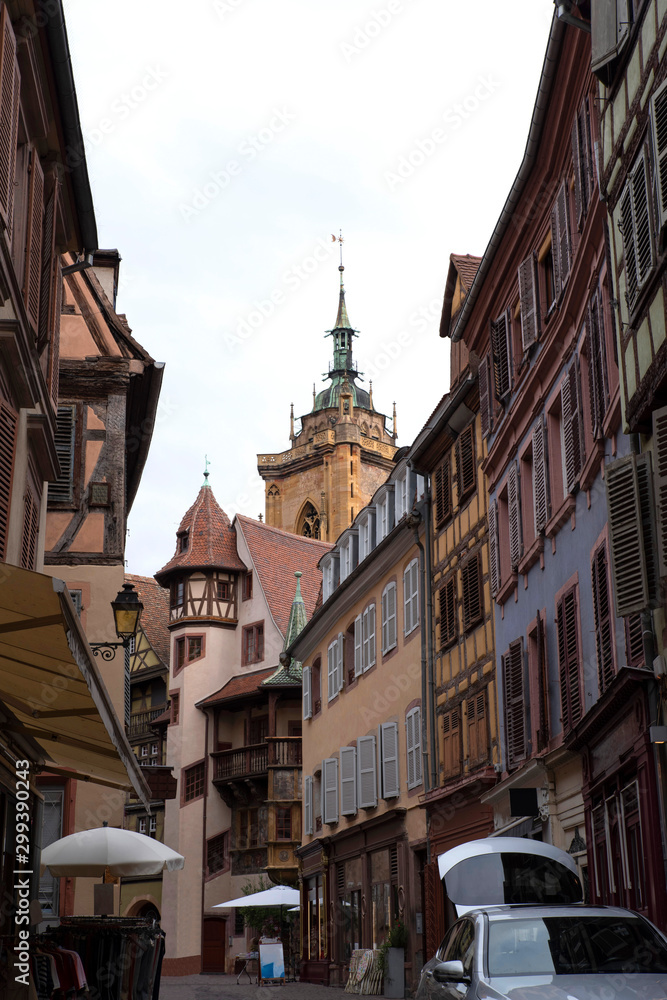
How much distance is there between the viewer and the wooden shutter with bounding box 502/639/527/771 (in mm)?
18234

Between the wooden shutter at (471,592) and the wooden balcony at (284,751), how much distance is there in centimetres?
2160

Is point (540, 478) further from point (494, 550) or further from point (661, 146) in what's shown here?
point (661, 146)

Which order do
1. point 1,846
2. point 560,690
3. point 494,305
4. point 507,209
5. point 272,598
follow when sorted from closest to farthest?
point 1,846
point 560,690
point 507,209
point 494,305
point 272,598

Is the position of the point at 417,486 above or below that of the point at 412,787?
above

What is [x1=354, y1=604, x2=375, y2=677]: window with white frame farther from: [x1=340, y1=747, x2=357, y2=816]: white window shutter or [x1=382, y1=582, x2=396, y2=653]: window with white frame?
[x1=340, y1=747, x2=357, y2=816]: white window shutter

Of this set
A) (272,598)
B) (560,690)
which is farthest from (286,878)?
(560,690)

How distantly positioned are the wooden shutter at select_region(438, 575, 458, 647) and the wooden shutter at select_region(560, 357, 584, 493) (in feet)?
26.1

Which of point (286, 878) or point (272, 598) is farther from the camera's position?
point (272, 598)

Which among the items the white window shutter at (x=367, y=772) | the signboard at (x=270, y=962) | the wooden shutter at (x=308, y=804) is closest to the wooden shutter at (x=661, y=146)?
the white window shutter at (x=367, y=772)

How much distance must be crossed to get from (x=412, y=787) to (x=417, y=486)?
6287mm

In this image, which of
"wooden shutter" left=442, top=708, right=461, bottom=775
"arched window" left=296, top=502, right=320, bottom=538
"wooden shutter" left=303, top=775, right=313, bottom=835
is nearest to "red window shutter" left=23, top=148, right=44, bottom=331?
"wooden shutter" left=442, top=708, right=461, bottom=775

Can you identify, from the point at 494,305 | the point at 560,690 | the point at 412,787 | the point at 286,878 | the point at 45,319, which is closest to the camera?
the point at 45,319

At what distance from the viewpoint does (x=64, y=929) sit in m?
12.7

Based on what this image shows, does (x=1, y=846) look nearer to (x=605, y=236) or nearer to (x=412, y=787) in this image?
(x=605, y=236)
